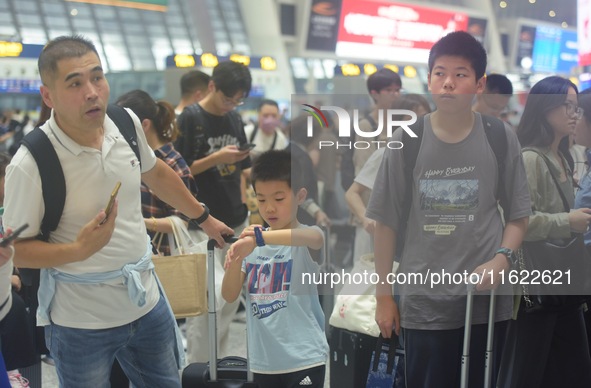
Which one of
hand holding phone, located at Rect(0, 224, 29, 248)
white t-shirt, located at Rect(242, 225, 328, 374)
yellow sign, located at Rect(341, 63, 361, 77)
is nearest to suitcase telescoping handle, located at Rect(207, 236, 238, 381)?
white t-shirt, located at Rect(242, 225, 328, 374)

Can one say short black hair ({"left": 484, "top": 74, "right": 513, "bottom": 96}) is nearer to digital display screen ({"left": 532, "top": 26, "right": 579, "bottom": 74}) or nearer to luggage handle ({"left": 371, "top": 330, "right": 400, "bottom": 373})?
luggage handle ({"left": 371, "top": 330, "right": 400, "bottom": 373})

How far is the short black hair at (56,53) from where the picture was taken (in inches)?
99.3

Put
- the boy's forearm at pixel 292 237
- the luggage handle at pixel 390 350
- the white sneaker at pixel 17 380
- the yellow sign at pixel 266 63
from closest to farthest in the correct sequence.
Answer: the luggage handle at pixel 390 350
the boy's forearm at pixel 292 237
the white sneaker at pixel 17 380
the yellow sign at pixel 266 63

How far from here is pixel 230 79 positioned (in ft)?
14.9

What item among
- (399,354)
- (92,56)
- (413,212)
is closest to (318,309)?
(399,354)

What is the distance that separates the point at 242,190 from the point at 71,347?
2.60m

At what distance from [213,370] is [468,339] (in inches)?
45.3

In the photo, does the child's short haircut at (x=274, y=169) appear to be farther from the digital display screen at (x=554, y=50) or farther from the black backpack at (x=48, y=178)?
the digital display screen at (x=554, y=50)

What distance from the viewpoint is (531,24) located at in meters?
32.2

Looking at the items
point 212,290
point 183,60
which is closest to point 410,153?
point 212,290

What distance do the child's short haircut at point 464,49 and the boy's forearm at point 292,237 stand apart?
0.81 metres

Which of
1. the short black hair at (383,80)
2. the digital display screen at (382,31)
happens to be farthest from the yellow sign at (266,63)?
the short black hair at (383,80)

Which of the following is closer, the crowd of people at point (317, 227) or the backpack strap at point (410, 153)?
the crowd of people at point (317, 227)

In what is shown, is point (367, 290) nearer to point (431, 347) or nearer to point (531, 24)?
point (431, 347)
